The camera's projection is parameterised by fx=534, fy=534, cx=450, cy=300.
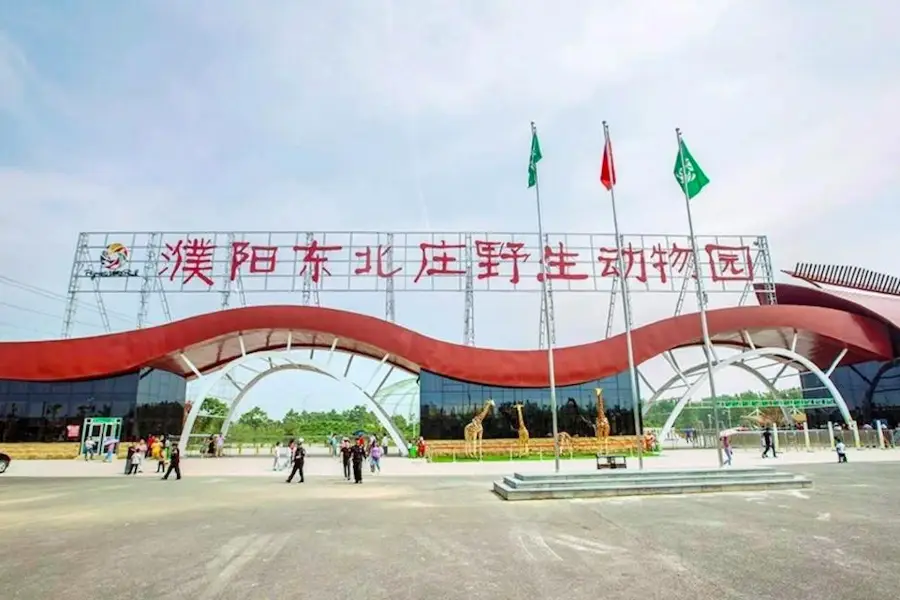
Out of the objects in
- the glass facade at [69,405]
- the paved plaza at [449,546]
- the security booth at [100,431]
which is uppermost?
the glass facade at [69,405]

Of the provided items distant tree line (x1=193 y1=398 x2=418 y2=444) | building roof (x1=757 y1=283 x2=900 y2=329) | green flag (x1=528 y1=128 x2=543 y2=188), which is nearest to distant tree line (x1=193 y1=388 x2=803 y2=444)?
distant tree line (x1=193 y1=398 x2=418 y2=444)

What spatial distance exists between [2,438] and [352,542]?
3382 centimetres

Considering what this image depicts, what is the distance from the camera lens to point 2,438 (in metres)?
31.4

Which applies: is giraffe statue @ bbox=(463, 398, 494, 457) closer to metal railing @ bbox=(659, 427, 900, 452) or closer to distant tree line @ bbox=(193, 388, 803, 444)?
distant tree line @ bbox=(193, 388, 803, 444)

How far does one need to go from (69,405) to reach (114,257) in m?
9.47

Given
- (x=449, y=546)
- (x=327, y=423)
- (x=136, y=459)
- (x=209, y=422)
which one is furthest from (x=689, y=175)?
(x=327, y=423)

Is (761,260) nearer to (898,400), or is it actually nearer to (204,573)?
(898,400)

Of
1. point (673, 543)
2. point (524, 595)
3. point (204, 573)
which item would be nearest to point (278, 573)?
point (204, 573)

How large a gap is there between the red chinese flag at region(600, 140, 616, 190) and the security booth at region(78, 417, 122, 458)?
30656mm

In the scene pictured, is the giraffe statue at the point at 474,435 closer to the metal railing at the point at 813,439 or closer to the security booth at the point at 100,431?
the metal railing at the point at 813,439

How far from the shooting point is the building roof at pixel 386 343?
104 ft

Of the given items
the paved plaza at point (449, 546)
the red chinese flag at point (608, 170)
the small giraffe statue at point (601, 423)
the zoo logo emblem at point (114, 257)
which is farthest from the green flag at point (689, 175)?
the zoo logo emblem at point (114, 257)

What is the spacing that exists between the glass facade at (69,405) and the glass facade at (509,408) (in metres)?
17.8

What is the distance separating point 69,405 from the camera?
3247 centimetres
